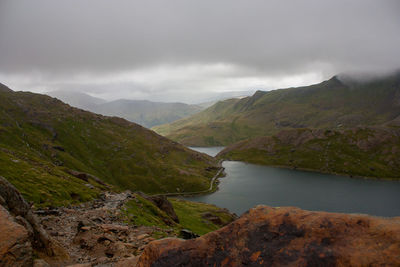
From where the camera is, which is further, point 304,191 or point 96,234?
point 304,191

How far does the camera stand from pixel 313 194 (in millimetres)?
153500

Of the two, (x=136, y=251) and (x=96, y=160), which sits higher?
(x=136, y=251)

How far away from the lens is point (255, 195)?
154 meters

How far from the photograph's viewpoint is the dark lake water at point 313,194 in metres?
132

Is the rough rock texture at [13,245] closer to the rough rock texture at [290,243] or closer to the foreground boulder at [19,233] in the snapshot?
the foreground boulder at [19,233]

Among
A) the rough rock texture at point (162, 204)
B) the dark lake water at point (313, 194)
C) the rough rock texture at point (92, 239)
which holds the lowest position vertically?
the dark lake water at point (313, 194)

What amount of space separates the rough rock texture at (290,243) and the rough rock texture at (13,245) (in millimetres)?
6213

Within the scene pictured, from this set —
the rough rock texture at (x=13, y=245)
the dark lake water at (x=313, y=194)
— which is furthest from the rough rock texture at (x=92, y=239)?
the dark lake water at (x=313, y=194)

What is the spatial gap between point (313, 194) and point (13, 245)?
17106cm

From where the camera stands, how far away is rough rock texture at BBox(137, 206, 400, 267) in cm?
799

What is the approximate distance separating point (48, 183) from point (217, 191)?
442 ft

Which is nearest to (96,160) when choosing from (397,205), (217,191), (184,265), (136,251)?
(217,191)

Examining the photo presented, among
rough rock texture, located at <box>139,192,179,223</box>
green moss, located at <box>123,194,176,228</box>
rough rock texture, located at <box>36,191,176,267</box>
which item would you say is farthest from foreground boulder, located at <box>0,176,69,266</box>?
rough rock texture, located at <box>139,192,179,223</box>

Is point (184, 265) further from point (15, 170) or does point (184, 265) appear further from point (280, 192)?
point (280, 192)
